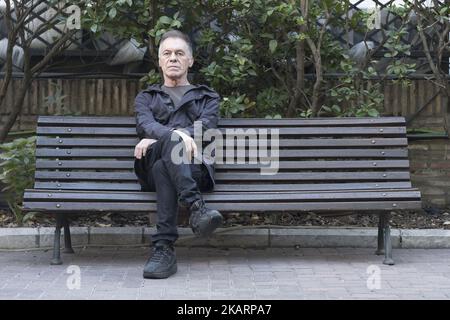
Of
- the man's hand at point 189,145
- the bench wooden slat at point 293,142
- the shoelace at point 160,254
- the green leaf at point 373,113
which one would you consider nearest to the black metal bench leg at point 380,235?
the bench wooden slat at point 293,142

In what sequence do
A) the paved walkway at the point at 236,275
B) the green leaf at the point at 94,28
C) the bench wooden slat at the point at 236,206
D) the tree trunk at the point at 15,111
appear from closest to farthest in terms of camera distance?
the paved walkway at the point at 236,275, the bench wooden slat at the point at 236,206, the green leaf at the point at 94,28, the tree trunk at the point at 15,111

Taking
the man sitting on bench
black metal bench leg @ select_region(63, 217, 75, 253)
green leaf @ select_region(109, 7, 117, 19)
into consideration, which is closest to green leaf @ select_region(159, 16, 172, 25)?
green leaf @ select_region(109, 7, 117, 19)

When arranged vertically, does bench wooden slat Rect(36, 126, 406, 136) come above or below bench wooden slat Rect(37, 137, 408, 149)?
above

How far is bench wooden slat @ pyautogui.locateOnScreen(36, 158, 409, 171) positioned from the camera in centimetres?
516

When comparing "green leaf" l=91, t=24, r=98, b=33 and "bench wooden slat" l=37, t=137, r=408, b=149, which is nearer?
"bench wooden slat" l=37, t=137, r=408, b=149

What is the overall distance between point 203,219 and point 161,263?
438 mm

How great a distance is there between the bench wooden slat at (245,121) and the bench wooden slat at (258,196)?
583 millimetres

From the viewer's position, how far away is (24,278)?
467 cm

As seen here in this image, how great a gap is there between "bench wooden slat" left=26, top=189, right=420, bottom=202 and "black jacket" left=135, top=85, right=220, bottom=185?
0.32 metres

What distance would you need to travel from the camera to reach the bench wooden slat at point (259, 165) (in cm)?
516

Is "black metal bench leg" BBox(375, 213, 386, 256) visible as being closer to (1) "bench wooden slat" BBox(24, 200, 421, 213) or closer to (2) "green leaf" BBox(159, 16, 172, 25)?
(1) "bench wooden slat" BBox(24, 200, 421, 213)

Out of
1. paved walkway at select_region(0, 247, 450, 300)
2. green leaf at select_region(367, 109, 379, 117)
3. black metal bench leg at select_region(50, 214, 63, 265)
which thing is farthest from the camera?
green leaf at select_region(367, 109, 379, 117)

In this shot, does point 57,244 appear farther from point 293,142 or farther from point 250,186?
point 293,142

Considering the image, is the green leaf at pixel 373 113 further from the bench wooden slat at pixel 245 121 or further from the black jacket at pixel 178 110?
the black jacket at pixel 178 110
